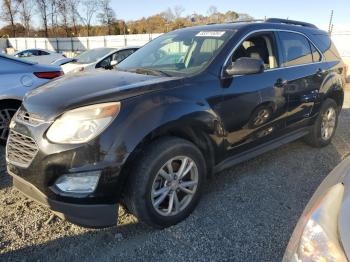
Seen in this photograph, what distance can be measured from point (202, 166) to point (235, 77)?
947 millimetres

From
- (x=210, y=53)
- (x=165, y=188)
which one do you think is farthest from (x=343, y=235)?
(x=210, y=53)

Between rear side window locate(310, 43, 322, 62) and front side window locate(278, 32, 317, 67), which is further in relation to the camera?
rear side window locate(310, 43, 322, 62)

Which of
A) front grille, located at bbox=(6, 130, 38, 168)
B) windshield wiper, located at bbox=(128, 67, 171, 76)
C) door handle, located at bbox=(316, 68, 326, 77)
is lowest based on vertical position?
front grille, located at bbox=(6, 130, 38, 168)

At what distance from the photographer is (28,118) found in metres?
2.81

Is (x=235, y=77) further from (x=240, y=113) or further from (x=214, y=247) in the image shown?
(x=214, y=247)

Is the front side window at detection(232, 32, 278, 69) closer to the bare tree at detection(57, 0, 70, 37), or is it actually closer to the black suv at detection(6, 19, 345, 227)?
the black suv at detection(6, 19, 345, 227)

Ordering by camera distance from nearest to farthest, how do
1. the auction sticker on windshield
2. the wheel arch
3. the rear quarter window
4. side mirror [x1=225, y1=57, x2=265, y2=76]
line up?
side mirror [x1=225, y1=57, x2=265, y2=76] → the auction sticker on windshield → the wheel arch → the rear quarter window

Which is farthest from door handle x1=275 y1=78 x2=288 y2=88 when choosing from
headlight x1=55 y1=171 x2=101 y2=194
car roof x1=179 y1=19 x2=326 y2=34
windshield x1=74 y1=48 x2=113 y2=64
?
windshield x1=74 y1=48 x2=113 y2=64

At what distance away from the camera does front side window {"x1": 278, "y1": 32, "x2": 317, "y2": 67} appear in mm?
4203

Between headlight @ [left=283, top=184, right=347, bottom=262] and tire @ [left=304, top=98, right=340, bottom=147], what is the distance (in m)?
3.51

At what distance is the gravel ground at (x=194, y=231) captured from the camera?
2.70m

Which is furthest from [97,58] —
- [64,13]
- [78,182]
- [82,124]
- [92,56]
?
[64,13]

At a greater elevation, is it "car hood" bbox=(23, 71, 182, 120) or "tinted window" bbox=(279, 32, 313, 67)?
"tinted window" bbox=(279, 32, 313, 67)

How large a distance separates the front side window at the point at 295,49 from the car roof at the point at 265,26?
11 cm
